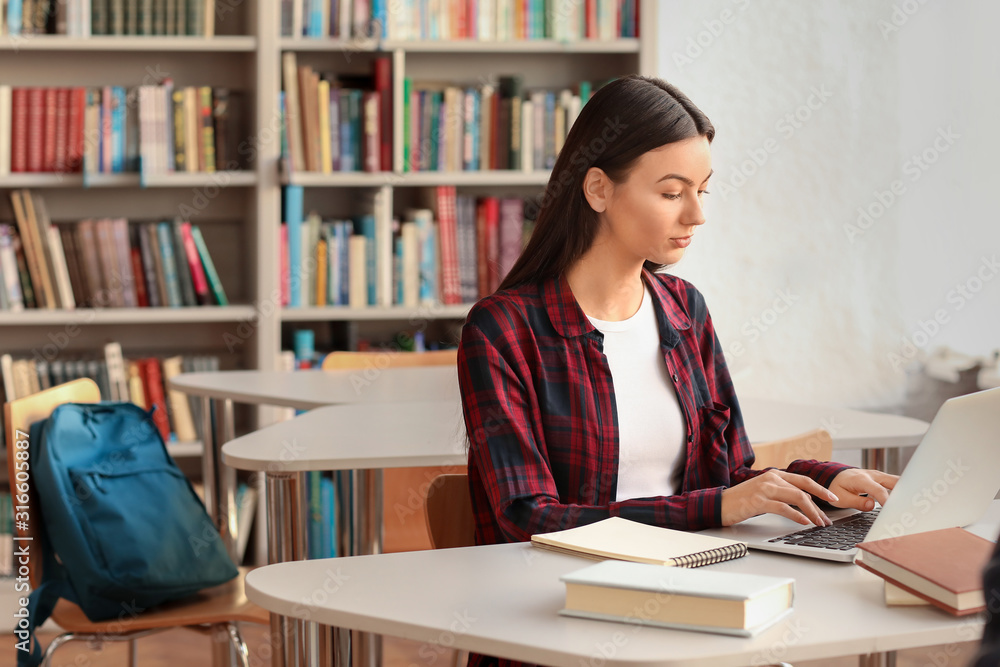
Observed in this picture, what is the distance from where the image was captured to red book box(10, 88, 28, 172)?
10.1 ft

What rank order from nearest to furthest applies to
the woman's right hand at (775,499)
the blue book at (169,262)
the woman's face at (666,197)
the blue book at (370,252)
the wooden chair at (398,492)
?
the woman's right hand at (775,499) → the woman's face at (666,197) → the wooden chair at (398,492) → the blue book at (169,262) → the blue book at (370,252)

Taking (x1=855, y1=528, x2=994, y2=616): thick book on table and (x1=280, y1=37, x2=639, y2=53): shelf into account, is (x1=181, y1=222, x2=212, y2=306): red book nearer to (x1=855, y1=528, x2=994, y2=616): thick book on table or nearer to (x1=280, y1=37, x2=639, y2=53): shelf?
(x1=280, y1=37, x2=639, y2=53): shelf

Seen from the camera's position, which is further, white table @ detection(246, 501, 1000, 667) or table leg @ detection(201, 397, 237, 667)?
table leg @ detection(201, 397, 237, 667)

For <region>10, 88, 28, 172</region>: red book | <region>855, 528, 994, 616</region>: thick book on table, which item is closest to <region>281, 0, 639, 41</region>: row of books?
<region>10, 88, 28, 172</region>: red book

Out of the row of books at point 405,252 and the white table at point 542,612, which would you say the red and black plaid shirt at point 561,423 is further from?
the row of books at point 405,252

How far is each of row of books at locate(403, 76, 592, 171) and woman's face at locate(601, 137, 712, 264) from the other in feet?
6.35

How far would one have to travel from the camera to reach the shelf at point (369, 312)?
127 inches

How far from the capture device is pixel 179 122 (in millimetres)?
3174

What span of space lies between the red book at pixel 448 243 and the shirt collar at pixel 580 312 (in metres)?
1.78

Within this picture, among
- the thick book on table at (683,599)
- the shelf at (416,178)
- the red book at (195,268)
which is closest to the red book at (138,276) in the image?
the red book at (195,268)

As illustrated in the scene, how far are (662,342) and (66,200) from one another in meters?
2.50

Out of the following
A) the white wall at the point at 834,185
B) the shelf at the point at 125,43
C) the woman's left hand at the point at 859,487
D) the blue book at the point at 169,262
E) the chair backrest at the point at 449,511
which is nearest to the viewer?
the woman's left hand at the point at 859,487

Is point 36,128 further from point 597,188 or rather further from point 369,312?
point 597,188

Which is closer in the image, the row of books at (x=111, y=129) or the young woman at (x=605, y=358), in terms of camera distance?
the young woman at (x=605, y=358)
